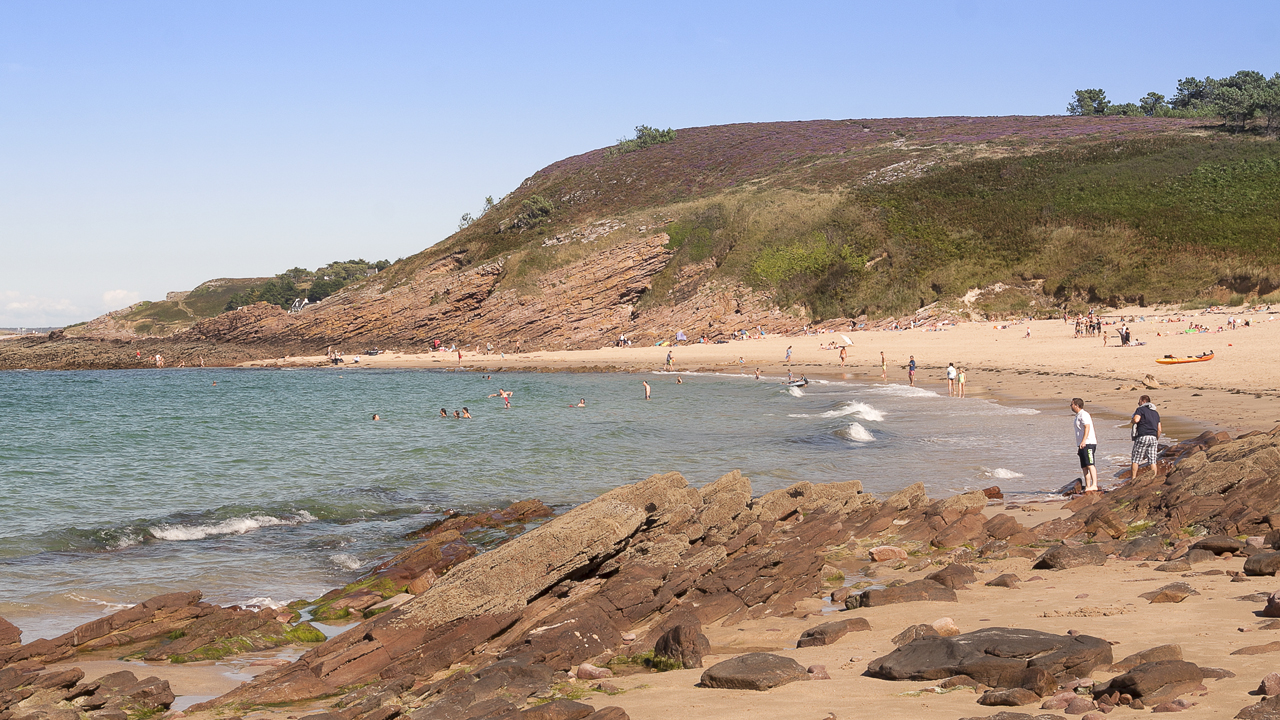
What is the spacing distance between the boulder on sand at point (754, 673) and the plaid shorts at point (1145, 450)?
39.5 ft

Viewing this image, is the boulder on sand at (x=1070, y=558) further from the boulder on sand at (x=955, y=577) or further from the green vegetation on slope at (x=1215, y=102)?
the green vegetation on slope at (x=1215, y=102)

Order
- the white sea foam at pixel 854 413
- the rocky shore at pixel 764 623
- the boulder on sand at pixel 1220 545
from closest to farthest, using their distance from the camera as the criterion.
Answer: the rocky shore at pixel 764 623, the boulder on sand at pixel 1220 545, the white sea foam at pixel 854 413

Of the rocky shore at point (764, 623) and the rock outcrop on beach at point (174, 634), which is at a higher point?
the rocky shore at point (764, 623)

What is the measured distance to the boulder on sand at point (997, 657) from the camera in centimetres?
575

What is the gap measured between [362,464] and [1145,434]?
19533 mm

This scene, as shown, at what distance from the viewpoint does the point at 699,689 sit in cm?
667

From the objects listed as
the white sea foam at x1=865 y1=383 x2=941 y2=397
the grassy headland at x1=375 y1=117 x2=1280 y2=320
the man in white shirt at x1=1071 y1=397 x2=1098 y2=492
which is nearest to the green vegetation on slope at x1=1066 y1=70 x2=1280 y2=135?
the grassy headland at x1=375 y1=117 x2=1280 y2=320

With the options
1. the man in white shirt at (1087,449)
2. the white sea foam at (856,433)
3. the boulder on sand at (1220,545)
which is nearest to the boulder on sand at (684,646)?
the boulder on sand at (1220,545)

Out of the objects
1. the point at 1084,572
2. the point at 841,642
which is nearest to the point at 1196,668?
the point at 841,642

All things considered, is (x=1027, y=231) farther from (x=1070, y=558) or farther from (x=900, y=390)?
(x=1070, y=558)

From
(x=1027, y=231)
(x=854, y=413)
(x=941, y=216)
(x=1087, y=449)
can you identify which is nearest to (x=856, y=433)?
(x=854, y=413)

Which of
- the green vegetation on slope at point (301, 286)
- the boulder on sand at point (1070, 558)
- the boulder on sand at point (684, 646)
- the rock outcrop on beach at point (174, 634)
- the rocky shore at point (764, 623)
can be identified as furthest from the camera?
the green vegetation on slope at point (301, 286)

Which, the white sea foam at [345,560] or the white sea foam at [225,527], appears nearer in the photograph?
the white sea foam at [345,560]

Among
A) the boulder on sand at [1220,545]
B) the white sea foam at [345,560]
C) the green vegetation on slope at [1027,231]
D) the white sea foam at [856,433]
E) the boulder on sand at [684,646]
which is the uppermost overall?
the green vegetation on slope at [1027,231]
